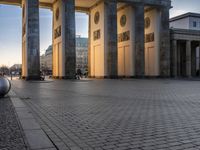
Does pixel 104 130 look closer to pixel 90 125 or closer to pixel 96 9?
pixel 90 125

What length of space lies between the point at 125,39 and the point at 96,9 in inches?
298

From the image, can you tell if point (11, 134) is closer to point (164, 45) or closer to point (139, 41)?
point (139, 41)

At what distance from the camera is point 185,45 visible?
2692 inches

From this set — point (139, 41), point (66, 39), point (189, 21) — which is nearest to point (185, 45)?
point (189, 21)

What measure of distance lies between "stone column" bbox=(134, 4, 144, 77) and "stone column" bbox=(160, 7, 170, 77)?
14.1ft

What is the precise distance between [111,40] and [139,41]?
218 inches

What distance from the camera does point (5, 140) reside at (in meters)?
5.99

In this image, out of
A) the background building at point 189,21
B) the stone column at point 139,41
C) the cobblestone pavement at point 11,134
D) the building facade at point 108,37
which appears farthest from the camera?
the background building at point 189,21

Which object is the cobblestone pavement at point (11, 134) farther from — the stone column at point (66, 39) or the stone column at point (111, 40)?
the stone column at point (111, 40)

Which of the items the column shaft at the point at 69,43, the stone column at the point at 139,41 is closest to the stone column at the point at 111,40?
the stone column at the point at 139,41

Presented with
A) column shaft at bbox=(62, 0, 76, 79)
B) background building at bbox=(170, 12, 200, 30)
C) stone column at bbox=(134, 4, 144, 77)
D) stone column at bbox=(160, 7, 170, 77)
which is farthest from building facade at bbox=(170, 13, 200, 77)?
column shaft at bbox=(62, 0, 76, 79)

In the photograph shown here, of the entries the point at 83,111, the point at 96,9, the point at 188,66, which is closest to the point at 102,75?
the point at 96,9

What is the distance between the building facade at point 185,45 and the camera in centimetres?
6169

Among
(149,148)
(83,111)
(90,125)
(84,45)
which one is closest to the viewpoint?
(149,148)
